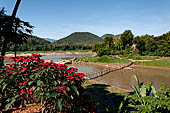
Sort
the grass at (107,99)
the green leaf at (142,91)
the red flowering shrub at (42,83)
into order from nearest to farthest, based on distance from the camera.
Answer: the red flowering shrub at (42,83), the green leaf at (142,91), the grass at (107,99)

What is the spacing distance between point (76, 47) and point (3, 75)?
105 m

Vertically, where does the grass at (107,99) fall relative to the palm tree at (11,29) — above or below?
below

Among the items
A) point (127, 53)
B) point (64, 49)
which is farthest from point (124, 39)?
point (64, 49)

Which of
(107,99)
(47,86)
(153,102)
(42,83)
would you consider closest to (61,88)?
(47,86)

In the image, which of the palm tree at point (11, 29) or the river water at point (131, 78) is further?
the river water at point (131, 78)

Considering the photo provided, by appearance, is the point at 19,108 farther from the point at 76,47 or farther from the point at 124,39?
the point at 76,47

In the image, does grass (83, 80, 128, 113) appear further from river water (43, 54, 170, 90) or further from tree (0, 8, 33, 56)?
tree (0, 8, 33, 56)

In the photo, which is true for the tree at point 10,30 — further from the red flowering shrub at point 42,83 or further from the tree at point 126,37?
the tree at point 126,37

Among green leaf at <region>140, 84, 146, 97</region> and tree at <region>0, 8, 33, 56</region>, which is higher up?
tree at <region>0, 8, 33, 56</region>

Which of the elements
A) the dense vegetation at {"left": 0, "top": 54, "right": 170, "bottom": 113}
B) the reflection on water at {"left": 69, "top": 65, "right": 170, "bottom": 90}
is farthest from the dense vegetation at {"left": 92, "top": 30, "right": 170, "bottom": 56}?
the dense vegetation at {"left": 0, "top": 54, "right": 170, "bottom": 113}

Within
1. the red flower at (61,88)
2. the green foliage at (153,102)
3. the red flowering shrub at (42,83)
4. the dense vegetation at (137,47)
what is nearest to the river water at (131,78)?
the green foliage at (153,102)

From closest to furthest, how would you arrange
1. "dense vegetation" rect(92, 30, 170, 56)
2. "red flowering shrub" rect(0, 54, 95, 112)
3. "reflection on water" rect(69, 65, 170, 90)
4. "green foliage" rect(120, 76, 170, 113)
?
"red flowering shrub" rect(0, 54, 95, 112)
"green foliage" rect(120, 76, 170, 113)
"reflection on water" rect(69, 65, 170, 90)
"dense vegetation" rect(92, 30, 170, 56)

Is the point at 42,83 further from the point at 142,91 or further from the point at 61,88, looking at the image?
the point at 142,91

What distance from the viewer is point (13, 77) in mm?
2787
